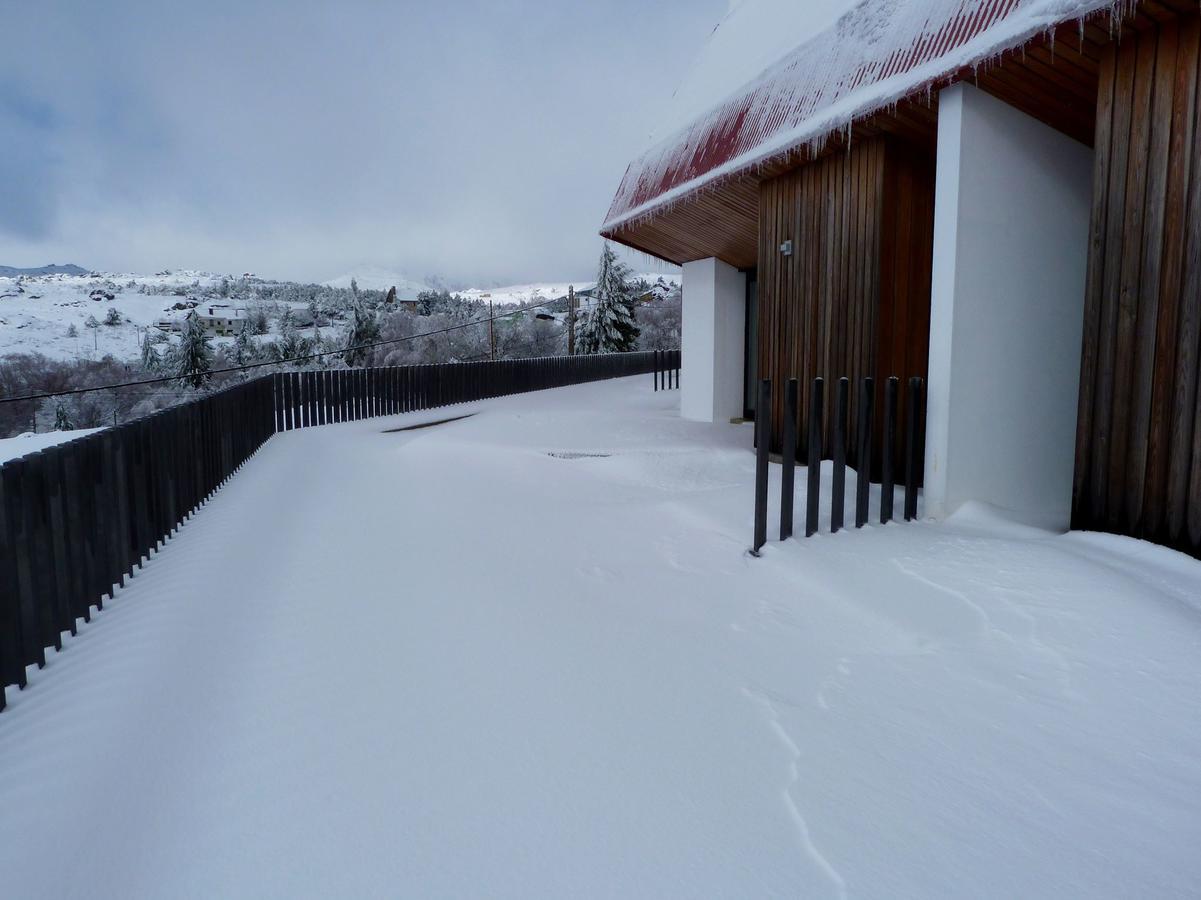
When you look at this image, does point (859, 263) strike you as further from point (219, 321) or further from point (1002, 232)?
point (219, 321)

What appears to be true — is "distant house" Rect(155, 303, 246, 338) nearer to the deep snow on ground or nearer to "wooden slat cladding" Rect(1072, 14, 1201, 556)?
the deep snow on ground

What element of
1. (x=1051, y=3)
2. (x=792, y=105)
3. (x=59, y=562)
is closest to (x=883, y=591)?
(x=1051, y=3)

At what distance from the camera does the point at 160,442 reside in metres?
6.02

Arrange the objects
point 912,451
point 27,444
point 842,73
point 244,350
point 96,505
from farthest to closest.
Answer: point 244,350 → point 27,444 → point 842,73 → point 912,451 → point 96,505

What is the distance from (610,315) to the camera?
4138 centimetres

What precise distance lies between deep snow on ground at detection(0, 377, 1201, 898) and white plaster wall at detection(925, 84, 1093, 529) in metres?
0.86

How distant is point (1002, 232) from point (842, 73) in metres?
2.19

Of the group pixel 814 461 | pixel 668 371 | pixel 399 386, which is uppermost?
pixel 668 371

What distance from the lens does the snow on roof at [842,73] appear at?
4.66 metres

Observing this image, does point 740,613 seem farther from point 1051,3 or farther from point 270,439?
point 270,439

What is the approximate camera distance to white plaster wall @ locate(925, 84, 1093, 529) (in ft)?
17.7

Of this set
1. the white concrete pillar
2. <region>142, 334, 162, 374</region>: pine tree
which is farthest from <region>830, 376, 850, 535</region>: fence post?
<region>142, 334, 162, 374</region>: pine tree

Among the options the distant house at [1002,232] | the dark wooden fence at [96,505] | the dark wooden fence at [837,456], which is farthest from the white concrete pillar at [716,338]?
the dark wooden fence at [96,505]

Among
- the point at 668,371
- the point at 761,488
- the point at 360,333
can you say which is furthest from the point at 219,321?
the point at 761,488
